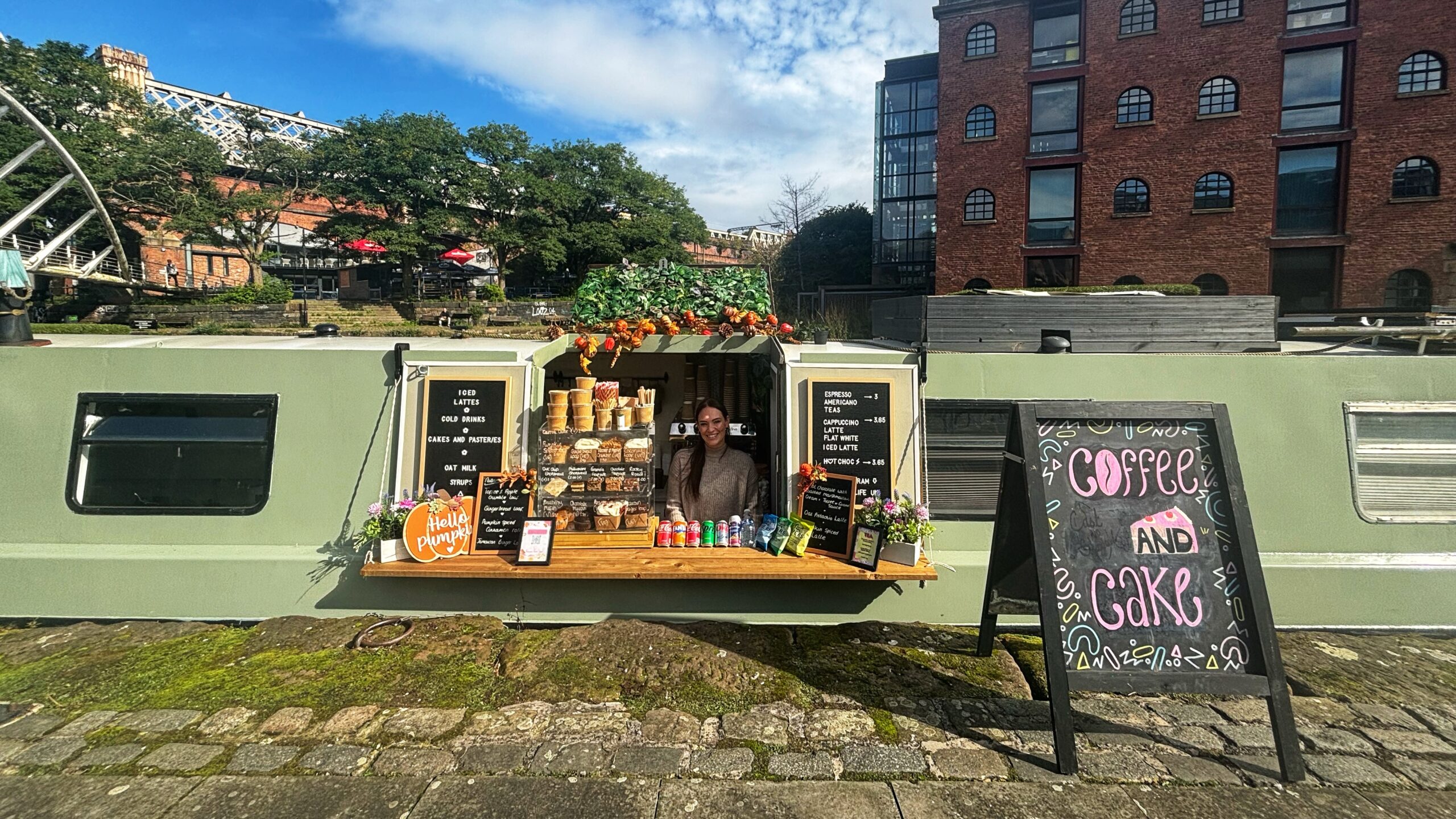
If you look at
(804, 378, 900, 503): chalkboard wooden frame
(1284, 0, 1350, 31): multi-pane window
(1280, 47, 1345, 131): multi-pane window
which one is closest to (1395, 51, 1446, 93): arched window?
(1280, 47, 1345, 131): multi-pane window

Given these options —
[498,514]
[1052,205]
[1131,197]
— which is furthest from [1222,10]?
[498,514]

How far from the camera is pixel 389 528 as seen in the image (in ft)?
15.3

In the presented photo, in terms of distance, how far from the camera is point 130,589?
4855 millimetres

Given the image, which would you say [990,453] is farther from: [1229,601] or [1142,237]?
[1142,237]

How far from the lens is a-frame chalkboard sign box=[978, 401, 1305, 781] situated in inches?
127

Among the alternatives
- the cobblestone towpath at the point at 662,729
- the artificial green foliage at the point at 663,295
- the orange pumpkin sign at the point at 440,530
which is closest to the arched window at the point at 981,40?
the artificial green foliage at the point at 663,295

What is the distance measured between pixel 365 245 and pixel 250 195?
5.99 meters

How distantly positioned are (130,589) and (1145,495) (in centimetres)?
650

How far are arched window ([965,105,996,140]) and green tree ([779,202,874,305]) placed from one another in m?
11.1

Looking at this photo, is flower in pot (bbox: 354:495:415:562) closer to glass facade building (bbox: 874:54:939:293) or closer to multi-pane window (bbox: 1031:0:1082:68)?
multi-pane window (bbox: 1031:0:1082:68)

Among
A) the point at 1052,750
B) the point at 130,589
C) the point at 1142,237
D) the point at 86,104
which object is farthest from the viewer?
the point at 86,104

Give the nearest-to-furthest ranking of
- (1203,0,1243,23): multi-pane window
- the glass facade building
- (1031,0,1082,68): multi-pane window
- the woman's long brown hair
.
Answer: the woman's long brown hair
(1203,0,1243,23): multi-pane window
(1031,0,1082,68): multi-pane window
the glass facade building

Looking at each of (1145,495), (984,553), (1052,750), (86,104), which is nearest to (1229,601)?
(1145,495)

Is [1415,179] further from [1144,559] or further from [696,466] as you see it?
[696,466]
